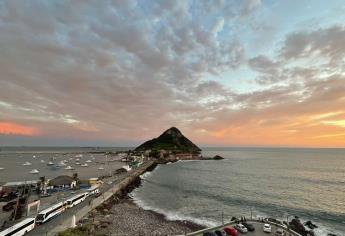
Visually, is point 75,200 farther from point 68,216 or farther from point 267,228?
point 267,228

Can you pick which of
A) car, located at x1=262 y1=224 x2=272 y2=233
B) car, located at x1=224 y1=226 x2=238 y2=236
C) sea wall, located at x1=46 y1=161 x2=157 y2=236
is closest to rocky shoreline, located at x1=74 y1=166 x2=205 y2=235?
sea wall, located at x1=46 y1=161 x2=157 y2=236

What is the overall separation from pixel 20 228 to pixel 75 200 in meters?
17.6

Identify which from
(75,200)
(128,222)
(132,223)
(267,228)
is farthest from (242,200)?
(75,200)

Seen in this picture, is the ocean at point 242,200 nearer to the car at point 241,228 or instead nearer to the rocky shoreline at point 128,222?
the rocky shoreline at point 128,222

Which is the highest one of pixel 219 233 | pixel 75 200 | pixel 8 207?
pixel 75 200

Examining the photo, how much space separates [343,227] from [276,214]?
11.7 meters

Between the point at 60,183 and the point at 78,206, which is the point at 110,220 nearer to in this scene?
the point at 78,206

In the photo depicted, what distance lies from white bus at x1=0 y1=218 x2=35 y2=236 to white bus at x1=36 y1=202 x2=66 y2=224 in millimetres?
2130

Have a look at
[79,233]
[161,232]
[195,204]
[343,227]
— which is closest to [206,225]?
[161,232]

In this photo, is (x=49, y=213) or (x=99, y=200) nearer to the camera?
(x=49, y=213)

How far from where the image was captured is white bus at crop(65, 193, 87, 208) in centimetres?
4821

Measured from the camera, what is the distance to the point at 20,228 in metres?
33.9

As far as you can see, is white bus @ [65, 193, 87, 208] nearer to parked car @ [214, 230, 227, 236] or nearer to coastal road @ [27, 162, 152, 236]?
coastal road @ [27, 162, 152, 236]

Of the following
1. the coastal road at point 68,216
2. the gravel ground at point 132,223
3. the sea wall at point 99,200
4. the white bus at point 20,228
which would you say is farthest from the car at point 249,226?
the white bus at point 20,228
